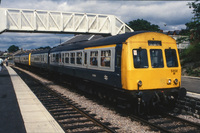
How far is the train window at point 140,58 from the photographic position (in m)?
8.25

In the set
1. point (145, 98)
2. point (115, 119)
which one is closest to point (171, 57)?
point (145, 98)

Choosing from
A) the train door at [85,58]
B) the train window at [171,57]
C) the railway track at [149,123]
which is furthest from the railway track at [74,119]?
the train window at [171,57]

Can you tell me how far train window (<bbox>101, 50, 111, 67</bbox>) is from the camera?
9.51 metres

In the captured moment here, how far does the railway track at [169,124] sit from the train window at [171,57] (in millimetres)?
1970

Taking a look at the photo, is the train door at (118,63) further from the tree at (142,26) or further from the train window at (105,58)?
the tree at (142,26)

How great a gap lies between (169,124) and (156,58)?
245 centimetres

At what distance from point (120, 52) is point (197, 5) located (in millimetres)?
18608

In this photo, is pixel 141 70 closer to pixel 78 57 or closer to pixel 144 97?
pixel 144 97

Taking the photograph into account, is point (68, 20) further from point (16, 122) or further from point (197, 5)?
point (16, 122)

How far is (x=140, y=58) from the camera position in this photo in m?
8.32

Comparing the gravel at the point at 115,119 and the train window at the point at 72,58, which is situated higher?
the train window at the point at 72,58

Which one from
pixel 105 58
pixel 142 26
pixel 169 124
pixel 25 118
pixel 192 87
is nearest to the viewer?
pixel 169 124

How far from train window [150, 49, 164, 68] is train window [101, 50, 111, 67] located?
6.02ft

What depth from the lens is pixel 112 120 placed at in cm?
817
